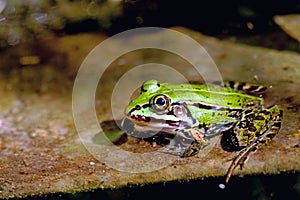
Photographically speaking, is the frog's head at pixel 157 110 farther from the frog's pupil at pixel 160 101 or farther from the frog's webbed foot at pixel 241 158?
the frog's webbed foot at pixel 241 158

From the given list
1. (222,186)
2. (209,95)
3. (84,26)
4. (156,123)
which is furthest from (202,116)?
(84,26)

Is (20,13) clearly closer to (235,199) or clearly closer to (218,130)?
(218,130)

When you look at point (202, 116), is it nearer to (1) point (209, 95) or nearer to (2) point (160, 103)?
(1) point (209, 95)

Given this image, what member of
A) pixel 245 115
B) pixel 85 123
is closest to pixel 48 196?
pixel 85 123

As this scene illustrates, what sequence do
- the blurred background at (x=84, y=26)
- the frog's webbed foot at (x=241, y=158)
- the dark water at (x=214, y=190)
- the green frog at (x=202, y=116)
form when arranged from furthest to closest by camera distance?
the blurred background at (x=84, y=26)
the green frog at (x=202, y=116)
the frog's webbed foot at (x=241, y=158)
the dark water at (x=214, y=190)

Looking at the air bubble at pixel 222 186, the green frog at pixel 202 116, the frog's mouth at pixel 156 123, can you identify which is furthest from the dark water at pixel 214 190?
the frog's mouth at pixel 156 123

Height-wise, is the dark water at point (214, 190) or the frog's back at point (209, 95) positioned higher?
the frog's back at point (209, 95)

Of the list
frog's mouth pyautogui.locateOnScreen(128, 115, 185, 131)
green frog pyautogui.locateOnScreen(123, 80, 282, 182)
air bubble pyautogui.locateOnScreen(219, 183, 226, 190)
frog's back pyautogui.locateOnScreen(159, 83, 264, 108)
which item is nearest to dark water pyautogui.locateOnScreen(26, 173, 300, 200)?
air bubble pyautogui.locateOnScreen(219, 183, 226, 190)

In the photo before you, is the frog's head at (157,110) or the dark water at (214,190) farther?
the frog's head at (157,110)
